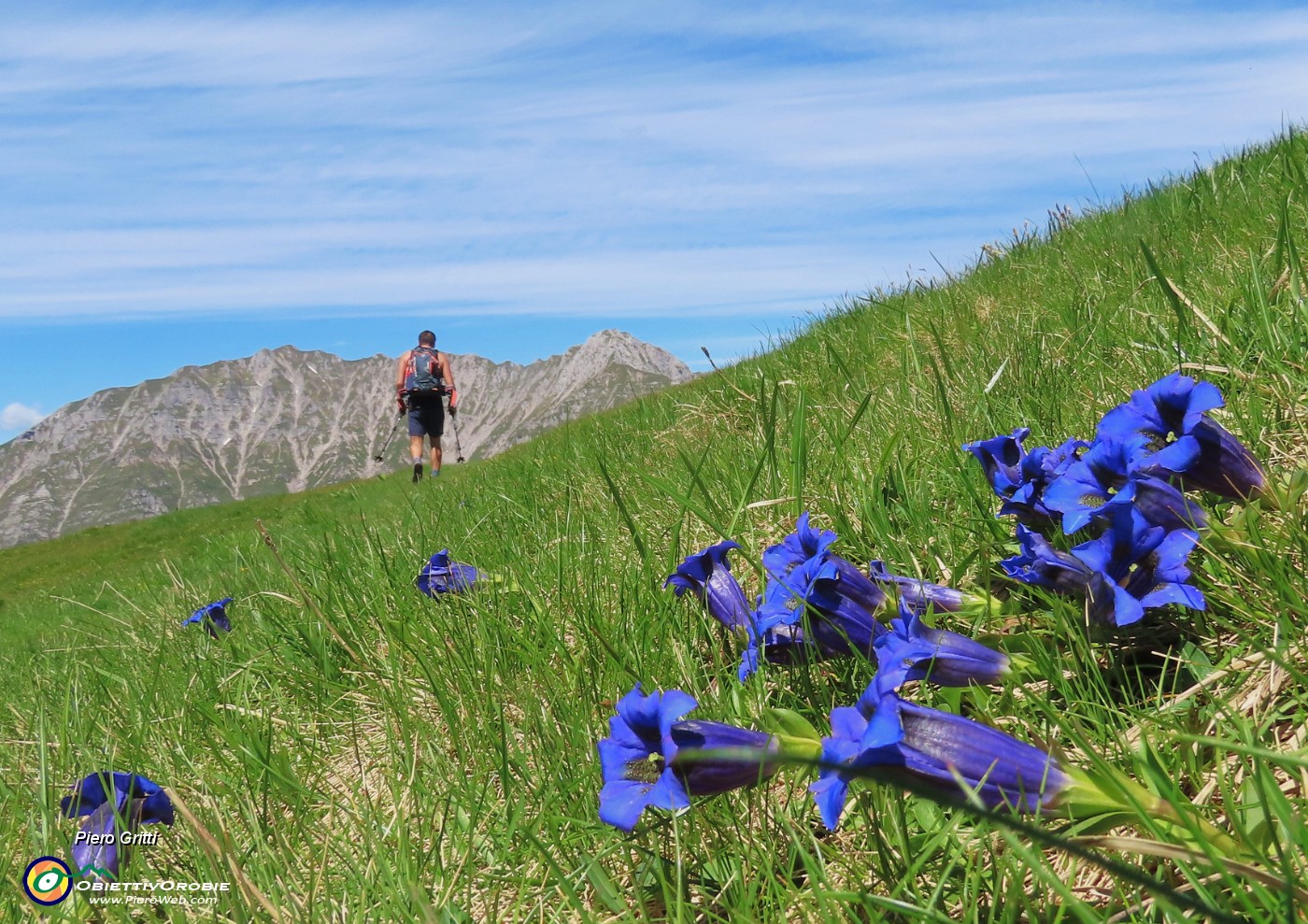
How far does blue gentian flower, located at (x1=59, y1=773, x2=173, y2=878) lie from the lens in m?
1.97

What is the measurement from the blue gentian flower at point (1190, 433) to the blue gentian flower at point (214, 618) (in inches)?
136

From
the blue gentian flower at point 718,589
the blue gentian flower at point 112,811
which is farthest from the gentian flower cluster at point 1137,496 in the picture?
the blue gentian flower at point 112,811

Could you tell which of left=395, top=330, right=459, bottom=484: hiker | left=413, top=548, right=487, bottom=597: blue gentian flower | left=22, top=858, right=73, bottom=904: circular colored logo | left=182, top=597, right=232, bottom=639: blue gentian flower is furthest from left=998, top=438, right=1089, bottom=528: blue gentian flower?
left=395, top=330, right=459, bottom=484: hiker

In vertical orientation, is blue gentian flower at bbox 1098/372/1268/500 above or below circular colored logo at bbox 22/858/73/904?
above

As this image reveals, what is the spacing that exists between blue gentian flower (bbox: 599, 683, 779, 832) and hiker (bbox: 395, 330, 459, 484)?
1908 centimetres

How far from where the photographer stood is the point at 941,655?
1608 mm

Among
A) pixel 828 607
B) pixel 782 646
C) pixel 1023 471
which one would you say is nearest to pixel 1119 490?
pixel 1023 471

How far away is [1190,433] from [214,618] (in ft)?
12.4

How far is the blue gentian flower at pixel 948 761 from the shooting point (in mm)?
1160

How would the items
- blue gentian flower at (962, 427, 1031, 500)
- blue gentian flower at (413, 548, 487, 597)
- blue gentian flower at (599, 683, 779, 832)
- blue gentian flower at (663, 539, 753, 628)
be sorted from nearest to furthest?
blue gentian flower at (599, 683, 779, 832) → blue gentian flower at (962, 427, 1031, 500) → blue gentian flower at (663, 539, 753, 628) → blue gentian flower at (413, 548, 487, 597)

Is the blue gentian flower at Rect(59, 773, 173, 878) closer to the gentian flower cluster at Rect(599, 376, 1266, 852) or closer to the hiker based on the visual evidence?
the gentian flower cluster at Rect(599, 376, 1266, 852)

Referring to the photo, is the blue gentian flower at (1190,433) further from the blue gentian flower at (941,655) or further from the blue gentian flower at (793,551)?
the blue gentian flower at (793,551)

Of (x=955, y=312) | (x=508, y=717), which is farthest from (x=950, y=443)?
Result: (x=955, y=312)

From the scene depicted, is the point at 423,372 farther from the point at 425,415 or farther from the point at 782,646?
the point at 782,646
